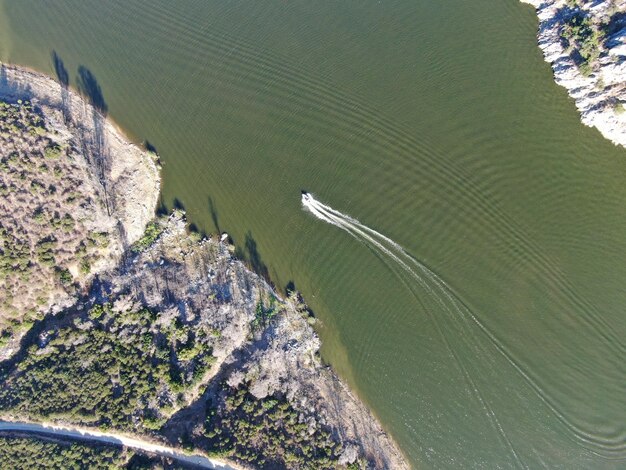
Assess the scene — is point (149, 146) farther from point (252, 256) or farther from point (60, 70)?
point (252, 256)

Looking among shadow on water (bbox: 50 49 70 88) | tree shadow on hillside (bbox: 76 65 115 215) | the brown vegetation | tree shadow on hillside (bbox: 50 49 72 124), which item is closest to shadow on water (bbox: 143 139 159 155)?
tree shadow on hillside (bbox: 76 65 115 215)

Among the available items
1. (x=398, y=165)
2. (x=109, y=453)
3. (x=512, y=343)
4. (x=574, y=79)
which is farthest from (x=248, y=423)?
(x=574, y=79)

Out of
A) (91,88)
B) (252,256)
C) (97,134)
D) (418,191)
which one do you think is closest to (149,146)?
(97,134)

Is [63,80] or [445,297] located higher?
[63,80]

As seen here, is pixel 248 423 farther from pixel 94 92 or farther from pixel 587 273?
pixel 94 92

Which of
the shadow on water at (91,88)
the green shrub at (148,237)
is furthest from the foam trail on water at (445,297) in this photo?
the shadow on water at (91,88)
